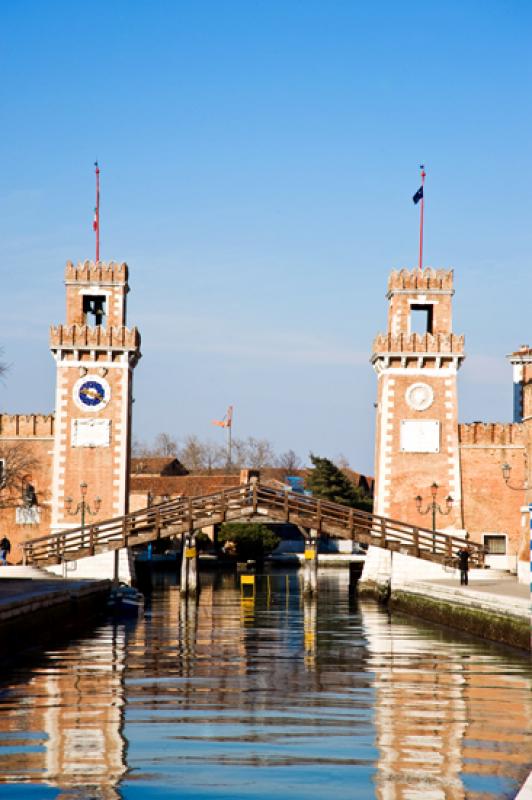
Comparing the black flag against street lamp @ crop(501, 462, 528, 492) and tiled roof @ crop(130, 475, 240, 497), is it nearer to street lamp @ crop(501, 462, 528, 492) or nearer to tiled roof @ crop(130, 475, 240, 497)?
street lamp @ crop(501, 462, 528, 492)

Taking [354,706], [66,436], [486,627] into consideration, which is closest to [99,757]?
[354,706]

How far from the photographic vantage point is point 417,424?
50.8 metres

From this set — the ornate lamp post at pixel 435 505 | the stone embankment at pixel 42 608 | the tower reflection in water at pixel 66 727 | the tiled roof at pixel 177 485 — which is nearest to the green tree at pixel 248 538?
the tiled roof at pixel 177 485

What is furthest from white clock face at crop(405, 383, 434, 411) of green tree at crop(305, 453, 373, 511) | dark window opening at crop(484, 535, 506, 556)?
green tree at crop(305, 453, 373, 511)

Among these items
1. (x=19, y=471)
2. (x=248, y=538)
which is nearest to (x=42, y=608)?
(x=19, y=471)

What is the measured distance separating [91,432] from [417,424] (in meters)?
13.3

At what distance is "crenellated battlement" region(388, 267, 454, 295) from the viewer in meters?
51.6

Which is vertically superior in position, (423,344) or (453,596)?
(423,344)

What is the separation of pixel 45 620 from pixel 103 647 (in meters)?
1.93

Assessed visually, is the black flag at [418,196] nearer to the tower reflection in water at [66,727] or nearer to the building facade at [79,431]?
the building facade at [79,431]

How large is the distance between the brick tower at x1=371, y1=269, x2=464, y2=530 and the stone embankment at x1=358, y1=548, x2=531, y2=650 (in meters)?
2.68

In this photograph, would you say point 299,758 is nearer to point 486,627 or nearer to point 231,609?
point 486,627

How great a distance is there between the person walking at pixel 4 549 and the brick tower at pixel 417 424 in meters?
15.1

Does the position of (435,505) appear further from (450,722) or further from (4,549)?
(450,722)
